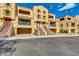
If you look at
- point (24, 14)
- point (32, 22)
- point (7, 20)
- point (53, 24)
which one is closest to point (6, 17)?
point (7, 20)

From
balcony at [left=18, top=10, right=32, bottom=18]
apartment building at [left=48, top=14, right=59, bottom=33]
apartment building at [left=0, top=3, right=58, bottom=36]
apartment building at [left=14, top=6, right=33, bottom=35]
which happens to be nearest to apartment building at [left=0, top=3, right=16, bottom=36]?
apartment building at [left=0, top=3, right=58, bottom=36]

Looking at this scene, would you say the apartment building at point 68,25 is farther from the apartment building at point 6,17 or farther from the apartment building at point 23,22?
the apartment building at point 6,17

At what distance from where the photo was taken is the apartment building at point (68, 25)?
10.7 m

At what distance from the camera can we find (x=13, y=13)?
37.6 feet

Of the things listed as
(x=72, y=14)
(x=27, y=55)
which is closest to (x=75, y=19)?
(x=72, y=14)

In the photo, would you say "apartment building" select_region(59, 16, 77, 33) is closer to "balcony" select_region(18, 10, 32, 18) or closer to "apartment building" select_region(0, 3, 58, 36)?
"apartment building" select_region(0, 3, 58, 36)

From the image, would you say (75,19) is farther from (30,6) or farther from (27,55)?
(27,55)

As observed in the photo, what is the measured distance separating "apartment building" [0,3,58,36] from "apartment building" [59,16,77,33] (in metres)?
0.44

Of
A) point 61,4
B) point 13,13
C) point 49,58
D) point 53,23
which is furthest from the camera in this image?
point 13,13

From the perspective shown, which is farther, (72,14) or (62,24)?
(62,24)

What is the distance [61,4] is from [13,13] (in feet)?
12.3

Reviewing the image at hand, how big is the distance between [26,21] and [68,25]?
3.07 m

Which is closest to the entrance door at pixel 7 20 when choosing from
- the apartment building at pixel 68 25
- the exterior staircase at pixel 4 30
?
the exterior staircase at pixel 4 30

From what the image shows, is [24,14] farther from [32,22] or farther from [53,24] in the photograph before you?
[53,24]
